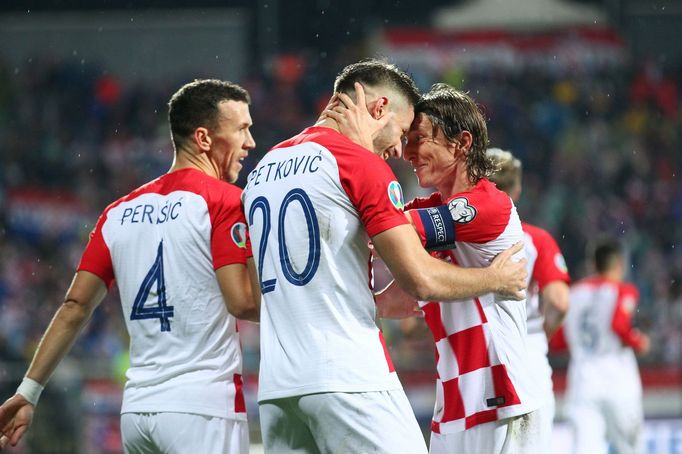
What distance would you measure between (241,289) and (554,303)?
284cm

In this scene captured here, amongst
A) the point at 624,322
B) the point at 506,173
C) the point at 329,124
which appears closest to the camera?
the point at 329,124

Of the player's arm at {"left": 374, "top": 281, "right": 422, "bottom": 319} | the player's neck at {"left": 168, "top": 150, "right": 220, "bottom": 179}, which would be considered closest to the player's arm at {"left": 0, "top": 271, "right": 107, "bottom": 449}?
the player's neck at {"left": 168, "top": 150, "right": 220, "bottom": 179}

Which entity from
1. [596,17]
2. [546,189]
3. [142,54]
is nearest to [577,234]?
[546,189]

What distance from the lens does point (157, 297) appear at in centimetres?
384

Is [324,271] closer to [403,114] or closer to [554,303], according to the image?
[403,114]

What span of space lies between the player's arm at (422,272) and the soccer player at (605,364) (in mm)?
6298

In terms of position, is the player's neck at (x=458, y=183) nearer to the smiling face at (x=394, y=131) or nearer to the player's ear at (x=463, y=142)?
the player's ear at (x=463, y=142)

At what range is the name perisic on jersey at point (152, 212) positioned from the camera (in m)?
3.86

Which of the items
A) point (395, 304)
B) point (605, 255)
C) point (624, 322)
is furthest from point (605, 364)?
point (395, 304)

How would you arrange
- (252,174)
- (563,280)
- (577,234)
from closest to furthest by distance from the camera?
(252,174) < (563,280) < (577,234)

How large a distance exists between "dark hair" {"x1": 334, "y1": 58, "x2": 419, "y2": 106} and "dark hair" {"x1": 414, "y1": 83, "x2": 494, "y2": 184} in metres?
0.17

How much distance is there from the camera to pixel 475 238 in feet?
11.8

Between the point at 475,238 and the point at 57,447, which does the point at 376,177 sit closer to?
the point at 475,238

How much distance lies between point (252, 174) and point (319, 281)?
0.53 meters
